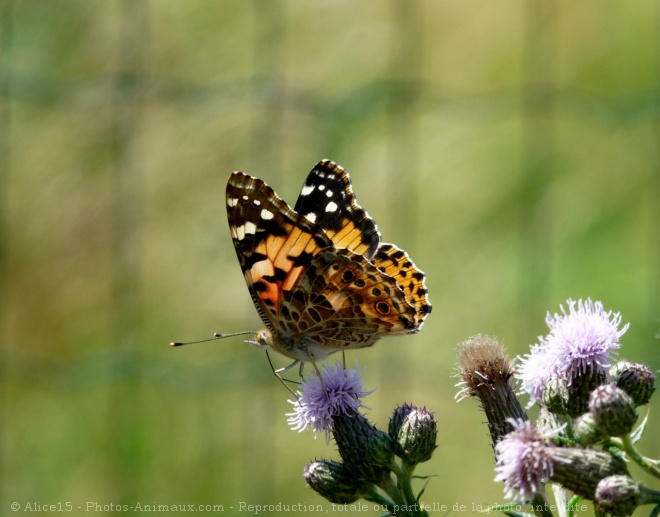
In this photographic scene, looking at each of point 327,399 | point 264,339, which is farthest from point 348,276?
point 264,339

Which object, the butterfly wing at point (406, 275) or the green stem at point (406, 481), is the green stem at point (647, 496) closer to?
the green stem at point (406, 481)

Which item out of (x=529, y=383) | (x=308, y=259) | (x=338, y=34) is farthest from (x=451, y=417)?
(x=529, y=383)

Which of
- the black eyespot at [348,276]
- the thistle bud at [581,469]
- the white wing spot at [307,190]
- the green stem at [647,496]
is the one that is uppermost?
the white wing spot at [307,190]

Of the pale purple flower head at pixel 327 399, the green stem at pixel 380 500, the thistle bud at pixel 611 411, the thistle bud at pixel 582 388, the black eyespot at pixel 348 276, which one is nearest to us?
the thistle bud at pixel 611 411

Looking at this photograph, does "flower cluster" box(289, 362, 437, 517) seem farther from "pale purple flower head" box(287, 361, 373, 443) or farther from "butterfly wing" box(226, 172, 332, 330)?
"butterfly wing" box(226, 172, 332, 330)

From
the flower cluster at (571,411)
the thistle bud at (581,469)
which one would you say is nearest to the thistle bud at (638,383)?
the flower cluster at (571,411)

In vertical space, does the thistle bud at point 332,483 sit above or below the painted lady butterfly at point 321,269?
below
